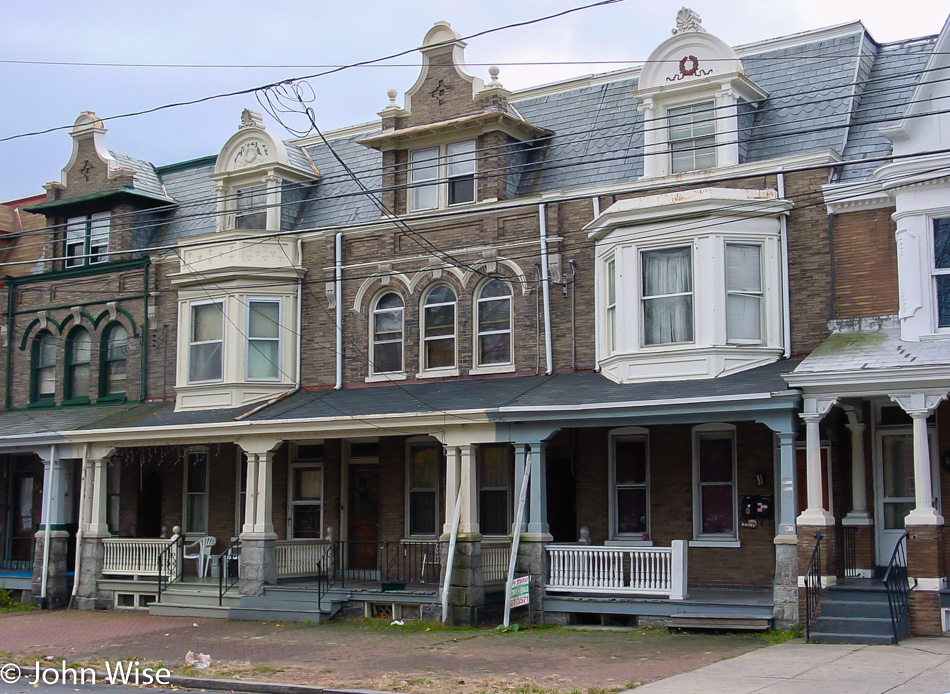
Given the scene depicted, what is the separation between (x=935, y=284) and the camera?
16.8 meters

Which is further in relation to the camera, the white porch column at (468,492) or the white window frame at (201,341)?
the white window frame at (201,341)

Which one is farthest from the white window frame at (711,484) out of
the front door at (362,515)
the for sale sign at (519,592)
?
the front door at (362,515)

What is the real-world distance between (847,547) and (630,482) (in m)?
3.96

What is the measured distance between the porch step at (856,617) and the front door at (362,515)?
9.86m

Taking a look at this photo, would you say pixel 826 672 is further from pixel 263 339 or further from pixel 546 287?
pixel 263 339

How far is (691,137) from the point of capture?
20047mm

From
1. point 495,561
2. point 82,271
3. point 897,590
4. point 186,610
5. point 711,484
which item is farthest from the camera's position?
point 82,271

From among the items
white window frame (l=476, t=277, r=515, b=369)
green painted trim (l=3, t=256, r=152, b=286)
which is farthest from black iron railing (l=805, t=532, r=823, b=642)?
green painted trim (l=3, t=256, r=152, b=286)

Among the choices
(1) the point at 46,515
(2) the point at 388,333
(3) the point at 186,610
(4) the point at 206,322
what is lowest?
(3) the point at 186,610

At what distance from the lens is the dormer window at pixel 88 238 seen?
88.7 ft

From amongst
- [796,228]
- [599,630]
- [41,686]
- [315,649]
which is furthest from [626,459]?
[41,686]

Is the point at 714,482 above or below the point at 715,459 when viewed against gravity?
below

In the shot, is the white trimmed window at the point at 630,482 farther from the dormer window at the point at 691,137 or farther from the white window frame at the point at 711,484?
the dormer window at the point at 691,137

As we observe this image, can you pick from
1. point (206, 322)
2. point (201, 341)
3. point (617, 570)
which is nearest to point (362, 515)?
point (201, 341)
